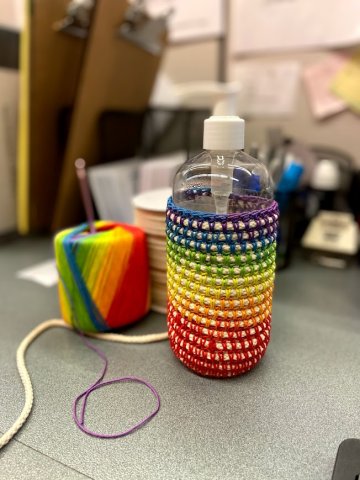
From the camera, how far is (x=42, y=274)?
0.58 meters

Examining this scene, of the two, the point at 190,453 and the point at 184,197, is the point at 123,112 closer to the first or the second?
the point at 184,197

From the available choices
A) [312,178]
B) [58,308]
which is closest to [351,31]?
[312,178]

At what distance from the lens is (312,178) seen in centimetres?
69

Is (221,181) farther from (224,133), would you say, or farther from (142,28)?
(142,28)

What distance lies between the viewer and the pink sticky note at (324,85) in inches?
29.3

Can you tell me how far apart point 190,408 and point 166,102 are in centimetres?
75

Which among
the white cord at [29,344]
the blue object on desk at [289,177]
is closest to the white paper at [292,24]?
the blue object on desk at [289,177]

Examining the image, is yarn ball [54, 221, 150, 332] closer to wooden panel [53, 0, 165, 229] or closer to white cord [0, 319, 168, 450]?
white cord [0, 319, 168, 450]

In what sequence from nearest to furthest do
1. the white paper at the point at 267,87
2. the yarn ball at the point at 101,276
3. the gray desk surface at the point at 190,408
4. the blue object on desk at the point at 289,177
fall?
the gray desk surface at the point at 190,408, the yarn ball at the point at 101,276, the blue object on desk at the point at 289,177, the white paper at the point at 267,87

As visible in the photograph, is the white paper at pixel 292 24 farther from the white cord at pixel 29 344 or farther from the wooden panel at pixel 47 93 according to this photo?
the white cord at pixel 29 344

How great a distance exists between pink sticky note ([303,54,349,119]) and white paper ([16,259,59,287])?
2.00ft

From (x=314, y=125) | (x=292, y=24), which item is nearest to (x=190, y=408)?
(x=314, y=125)

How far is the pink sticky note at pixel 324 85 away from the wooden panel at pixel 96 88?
350mm

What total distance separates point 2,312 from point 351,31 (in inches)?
30.4
